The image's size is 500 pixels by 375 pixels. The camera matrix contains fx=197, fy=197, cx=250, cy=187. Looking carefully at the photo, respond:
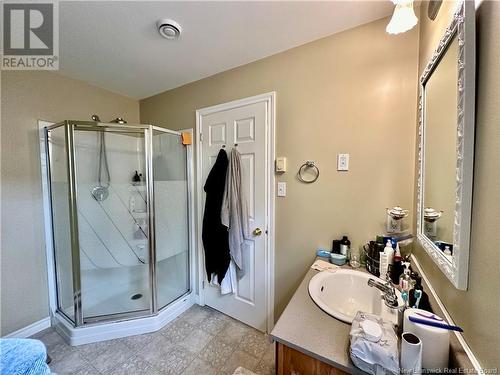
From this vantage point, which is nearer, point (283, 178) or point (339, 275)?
point (339, 275)

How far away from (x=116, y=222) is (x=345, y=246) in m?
2.12

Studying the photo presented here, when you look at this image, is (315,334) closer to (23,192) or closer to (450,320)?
(450,320)

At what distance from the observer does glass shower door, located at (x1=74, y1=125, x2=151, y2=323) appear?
1812mm

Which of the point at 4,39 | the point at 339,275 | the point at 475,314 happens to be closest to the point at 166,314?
the point at 339,275

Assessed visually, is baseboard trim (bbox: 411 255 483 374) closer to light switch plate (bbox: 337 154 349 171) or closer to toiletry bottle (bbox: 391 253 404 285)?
toiletry bottle (bbox: 391 253 404 285)

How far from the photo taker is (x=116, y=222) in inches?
78.9

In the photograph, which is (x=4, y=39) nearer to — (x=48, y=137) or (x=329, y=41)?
(x=48, y=137)

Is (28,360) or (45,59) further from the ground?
(45,59)

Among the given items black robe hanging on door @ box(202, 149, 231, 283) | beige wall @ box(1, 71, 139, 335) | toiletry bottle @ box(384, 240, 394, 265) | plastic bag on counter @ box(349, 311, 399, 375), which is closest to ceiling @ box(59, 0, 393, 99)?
beige wall @ box(1, 71, 139, 335)

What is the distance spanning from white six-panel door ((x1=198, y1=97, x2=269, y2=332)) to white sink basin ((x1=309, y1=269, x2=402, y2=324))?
64cm

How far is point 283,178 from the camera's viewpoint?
5.35ft

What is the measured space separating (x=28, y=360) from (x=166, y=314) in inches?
55.2

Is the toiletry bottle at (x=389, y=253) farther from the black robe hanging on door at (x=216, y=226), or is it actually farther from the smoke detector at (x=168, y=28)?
the smoke detector at (x=168, y=28)

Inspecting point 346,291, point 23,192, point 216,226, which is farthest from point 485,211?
point 23,192
